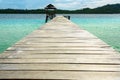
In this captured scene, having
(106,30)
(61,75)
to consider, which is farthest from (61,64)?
(106,30)

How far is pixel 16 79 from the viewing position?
83.2 inches

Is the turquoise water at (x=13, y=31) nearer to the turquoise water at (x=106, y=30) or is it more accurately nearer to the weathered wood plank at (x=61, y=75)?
the turquoise water at (x=106, y=30)

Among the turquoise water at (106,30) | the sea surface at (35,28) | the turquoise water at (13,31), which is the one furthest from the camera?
the sea surface at (35,28)

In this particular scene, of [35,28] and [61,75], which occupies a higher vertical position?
[61,75]

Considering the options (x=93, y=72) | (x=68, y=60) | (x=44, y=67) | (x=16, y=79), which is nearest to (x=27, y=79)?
(x=16, y=79)

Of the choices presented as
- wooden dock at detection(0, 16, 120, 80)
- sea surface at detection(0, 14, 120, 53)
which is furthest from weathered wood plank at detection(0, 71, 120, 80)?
sea surface at detection(0, 14, 120, 53)

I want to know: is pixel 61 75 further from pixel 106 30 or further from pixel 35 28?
pixel 35 28

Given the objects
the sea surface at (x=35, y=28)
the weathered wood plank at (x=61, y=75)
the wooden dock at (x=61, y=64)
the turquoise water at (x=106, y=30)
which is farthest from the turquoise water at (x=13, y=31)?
the weathered wood plank at (x=61, y=75)

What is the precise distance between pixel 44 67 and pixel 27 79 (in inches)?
15.1

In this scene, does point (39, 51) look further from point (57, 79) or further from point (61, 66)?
point (57, 79)

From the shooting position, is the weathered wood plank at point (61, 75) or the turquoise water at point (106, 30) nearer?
the weathered wood plank at point (61, 75)

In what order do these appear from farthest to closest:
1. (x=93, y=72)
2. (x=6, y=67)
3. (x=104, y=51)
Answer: (x=104, y=51)
(x=6, y=67)
(x=93, y=72)

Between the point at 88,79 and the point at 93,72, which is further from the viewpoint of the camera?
the point at 93,72

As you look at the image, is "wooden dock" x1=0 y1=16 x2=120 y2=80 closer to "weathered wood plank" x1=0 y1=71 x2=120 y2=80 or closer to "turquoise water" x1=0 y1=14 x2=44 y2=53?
"weathered wood plank" x1=0 y1=71 x2=120 y2=80
